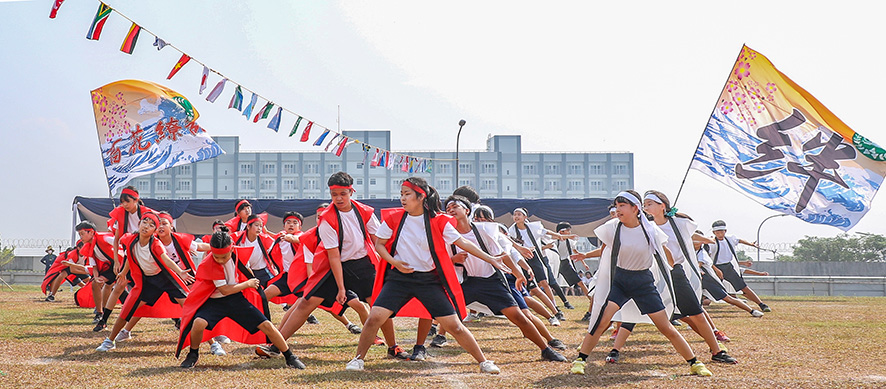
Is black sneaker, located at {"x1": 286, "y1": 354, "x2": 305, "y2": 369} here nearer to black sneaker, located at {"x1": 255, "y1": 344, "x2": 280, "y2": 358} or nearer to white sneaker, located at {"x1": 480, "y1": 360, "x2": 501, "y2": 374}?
black sneaker, located at {"x1": 255, "y1": 344, "x2": 280, "y2": 358}

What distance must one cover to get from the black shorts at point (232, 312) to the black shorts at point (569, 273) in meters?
10.2

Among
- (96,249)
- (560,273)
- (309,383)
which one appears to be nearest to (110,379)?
(309,383)

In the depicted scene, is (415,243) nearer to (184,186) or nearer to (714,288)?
(714,288)

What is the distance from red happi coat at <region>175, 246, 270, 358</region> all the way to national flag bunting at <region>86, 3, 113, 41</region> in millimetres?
5397

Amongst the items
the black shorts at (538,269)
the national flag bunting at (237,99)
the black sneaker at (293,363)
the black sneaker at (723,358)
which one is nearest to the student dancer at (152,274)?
the black sneaker at (293,363)

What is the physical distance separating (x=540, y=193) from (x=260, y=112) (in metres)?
71.1

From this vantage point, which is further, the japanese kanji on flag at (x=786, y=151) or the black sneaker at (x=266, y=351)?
the japanese kanji on flag at (x=786, y=151)

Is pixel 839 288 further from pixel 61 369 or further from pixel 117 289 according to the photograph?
pixel 61 369

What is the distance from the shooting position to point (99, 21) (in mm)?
11297

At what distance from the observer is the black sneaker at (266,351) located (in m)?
7.46

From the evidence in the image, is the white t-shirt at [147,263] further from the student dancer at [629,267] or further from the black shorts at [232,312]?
the student dancer at [629,267]

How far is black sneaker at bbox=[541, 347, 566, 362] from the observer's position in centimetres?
729

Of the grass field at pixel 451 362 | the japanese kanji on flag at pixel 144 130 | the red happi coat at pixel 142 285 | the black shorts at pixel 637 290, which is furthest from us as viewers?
the japanese kanji on flag at pixel 144 130

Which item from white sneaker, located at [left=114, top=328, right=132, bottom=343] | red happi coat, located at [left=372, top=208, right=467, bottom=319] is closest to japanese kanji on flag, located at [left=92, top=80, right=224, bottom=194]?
→ white sneaker, located at [left=114, top=328, right=132, bottom=343]
